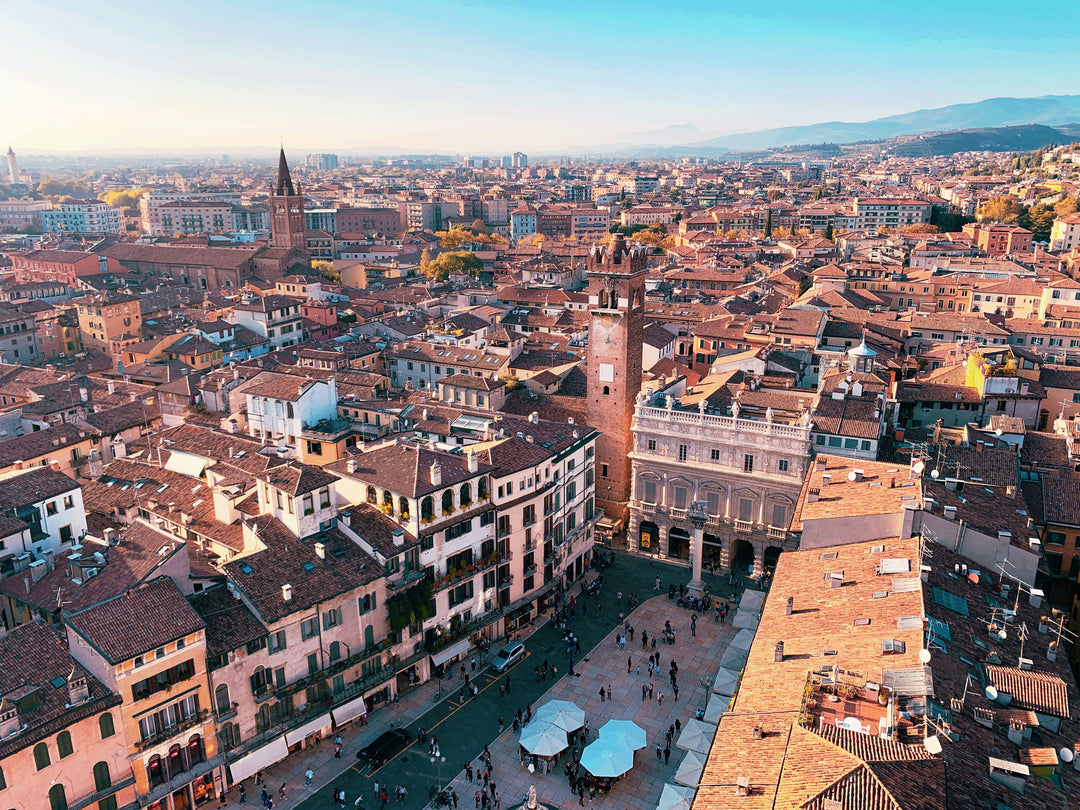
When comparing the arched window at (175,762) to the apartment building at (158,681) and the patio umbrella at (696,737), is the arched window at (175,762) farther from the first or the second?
the patio umbrella at (696,737)

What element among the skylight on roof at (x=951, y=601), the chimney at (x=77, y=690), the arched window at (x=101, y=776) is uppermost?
the skylight on roof at (x=951, y=601)

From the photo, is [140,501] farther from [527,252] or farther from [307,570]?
[527,252]

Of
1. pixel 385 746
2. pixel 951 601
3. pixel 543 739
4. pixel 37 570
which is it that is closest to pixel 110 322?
pixel 37 570

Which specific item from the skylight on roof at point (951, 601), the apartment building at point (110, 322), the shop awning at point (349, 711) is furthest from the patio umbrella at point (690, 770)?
the apartment building at point (110, 322)

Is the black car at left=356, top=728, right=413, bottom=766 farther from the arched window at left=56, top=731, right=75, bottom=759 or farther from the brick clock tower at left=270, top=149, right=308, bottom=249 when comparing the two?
the brick clock tower at left=270, top=149, right=308, bottom=249

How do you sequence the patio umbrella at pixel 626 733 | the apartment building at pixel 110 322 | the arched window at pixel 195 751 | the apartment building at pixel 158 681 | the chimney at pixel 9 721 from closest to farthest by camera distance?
1. the chimney at pixel 9 721
2. the apartment building at pixel 158 681
3. the arched window at pixel 195 751
4. the patio umbrella at pixel 626 733
5. the apartment building at pixel 110 322

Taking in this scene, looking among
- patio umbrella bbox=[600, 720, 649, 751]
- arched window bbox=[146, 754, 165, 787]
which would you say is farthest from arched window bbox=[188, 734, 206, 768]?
patio umbrella bbox=[600, 720, 649, 751]

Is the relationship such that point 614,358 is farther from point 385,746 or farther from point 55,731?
point 55,731
